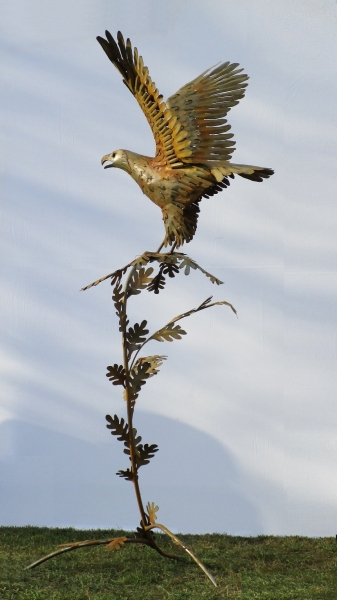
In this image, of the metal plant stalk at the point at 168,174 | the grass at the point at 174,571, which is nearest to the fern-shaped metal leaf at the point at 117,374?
the metal plant stalk at the point at 168,174

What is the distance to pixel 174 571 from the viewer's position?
242 cm

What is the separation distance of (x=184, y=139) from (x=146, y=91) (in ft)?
0.61

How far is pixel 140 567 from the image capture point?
8.06 ft

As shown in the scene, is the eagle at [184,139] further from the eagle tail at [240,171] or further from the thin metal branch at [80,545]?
the thin metal branch at [80,545]

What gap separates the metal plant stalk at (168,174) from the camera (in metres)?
2.32

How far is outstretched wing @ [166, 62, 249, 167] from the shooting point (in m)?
2.32

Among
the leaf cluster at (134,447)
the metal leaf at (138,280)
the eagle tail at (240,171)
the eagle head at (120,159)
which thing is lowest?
the leaf cluster at (134,447)

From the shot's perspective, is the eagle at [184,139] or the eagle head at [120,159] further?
the eagle head at [120,159]

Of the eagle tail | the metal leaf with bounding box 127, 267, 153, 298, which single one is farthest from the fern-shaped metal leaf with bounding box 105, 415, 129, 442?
the eagle tail

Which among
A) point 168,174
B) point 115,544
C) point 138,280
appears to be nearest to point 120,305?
point 138,280

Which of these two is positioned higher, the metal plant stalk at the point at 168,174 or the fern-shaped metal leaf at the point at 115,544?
the metal plant stalk at the point at 168,174

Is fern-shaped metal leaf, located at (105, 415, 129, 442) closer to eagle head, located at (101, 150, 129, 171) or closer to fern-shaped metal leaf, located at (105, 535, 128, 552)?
fern-shaped metal leaf, located at (105, 535, 128, 552)

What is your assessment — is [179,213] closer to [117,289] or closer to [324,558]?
[117,289]

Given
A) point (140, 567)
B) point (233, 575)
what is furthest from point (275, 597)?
point (140, 567)
